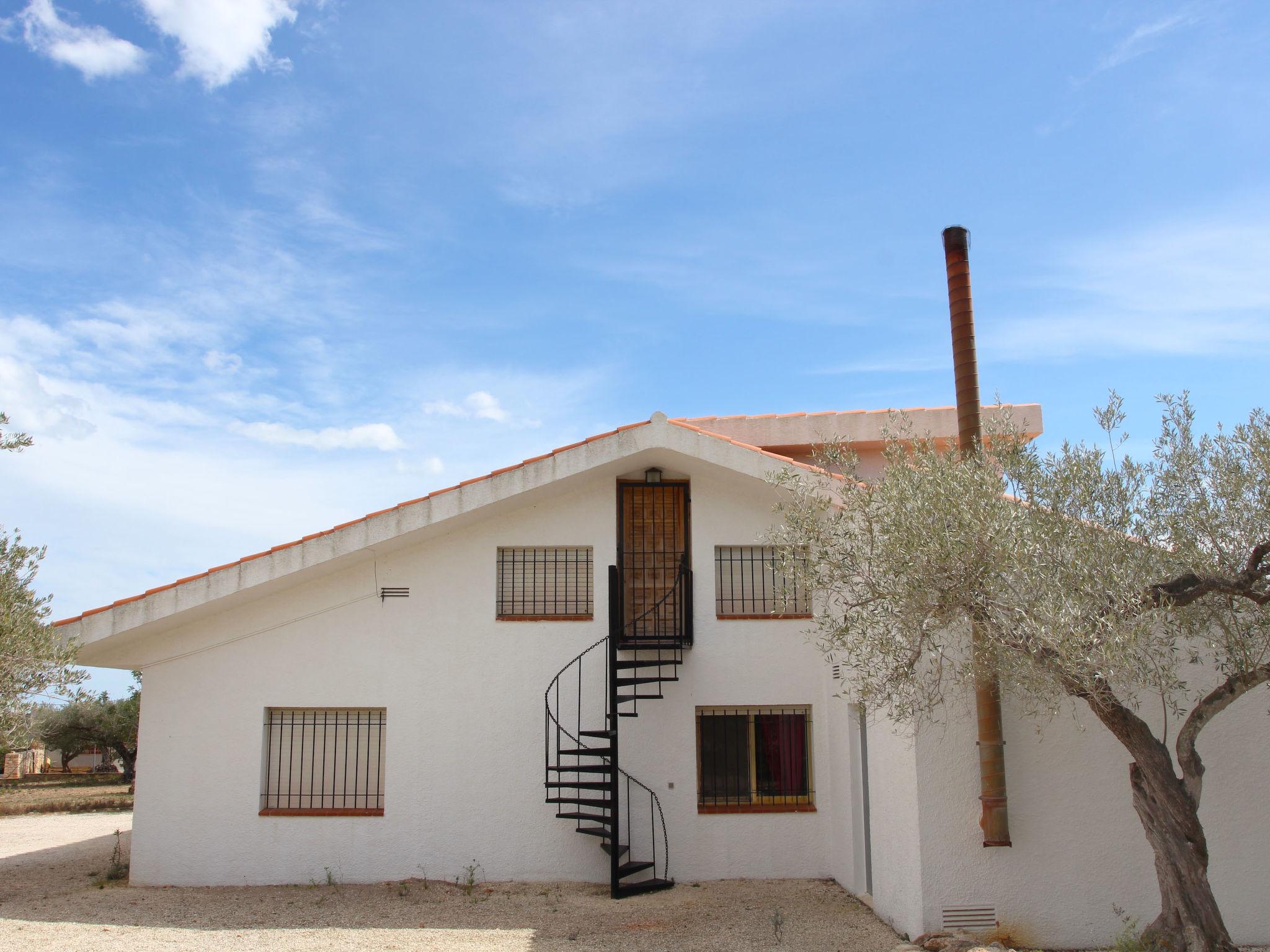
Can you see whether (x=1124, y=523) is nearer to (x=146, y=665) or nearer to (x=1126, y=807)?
(x=1126, y=807)

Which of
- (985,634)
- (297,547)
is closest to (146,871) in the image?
(297,547)

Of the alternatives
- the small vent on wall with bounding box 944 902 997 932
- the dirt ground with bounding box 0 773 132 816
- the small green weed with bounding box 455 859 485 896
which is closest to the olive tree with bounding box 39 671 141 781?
the dirt ground with bounding box 0 773 132 816

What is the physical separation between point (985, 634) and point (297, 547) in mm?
6904

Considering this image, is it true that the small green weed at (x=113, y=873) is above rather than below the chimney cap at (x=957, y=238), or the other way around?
below

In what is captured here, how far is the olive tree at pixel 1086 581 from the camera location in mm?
5867

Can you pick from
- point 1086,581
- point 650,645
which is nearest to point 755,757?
point 650,645

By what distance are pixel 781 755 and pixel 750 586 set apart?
183cm

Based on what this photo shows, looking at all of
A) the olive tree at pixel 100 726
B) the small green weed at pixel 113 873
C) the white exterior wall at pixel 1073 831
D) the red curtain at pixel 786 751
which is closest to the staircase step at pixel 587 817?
the red curtain at pixel 786 751

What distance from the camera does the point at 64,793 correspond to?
66.2ft

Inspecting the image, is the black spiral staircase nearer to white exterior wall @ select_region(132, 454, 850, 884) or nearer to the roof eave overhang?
white exterior wall @ select_region(132, 454, 850, 884)

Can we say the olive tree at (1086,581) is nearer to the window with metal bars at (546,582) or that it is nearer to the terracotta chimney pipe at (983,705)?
the terracotta chimney pipe at (983,705)

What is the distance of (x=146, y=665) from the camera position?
1041cm

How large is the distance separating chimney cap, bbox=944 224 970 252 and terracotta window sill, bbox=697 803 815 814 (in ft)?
19.1

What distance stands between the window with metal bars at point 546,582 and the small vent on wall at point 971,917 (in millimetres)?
4673
